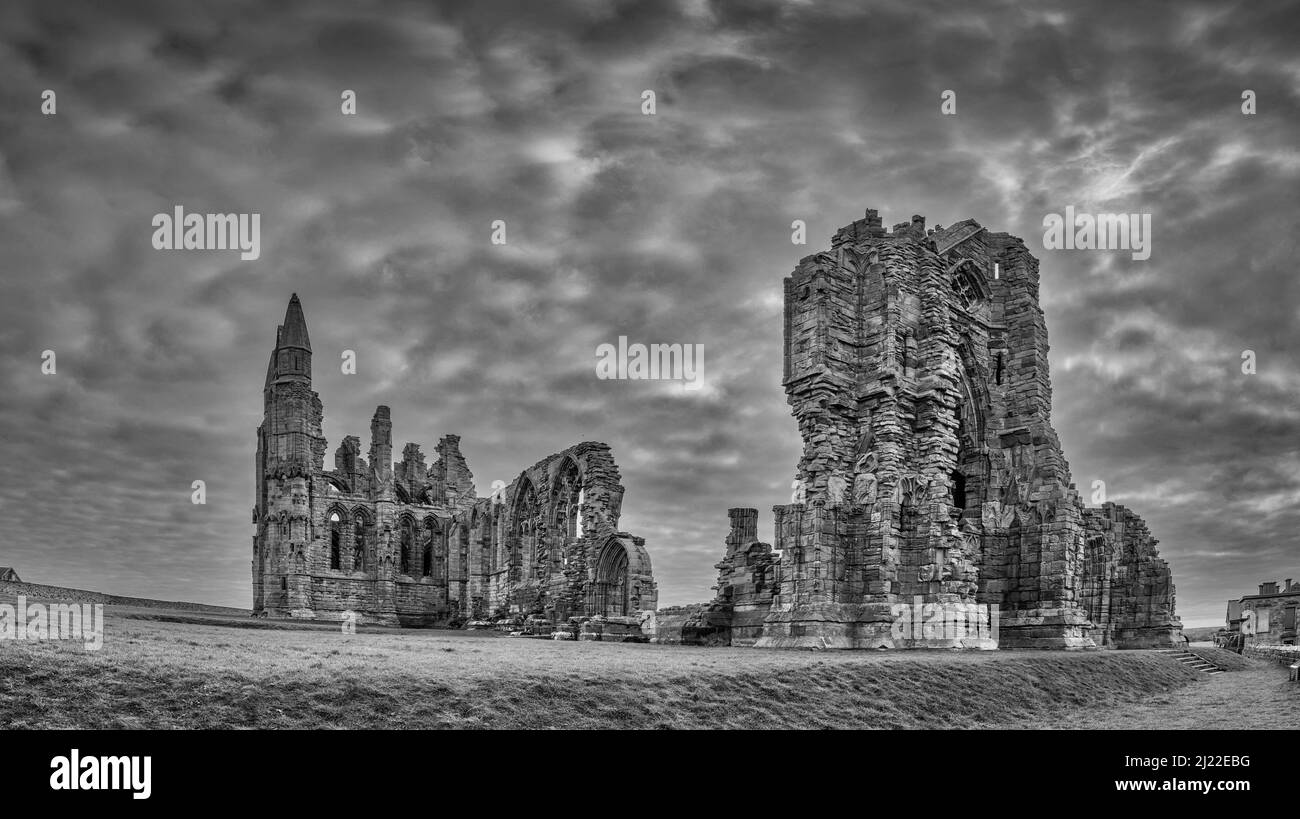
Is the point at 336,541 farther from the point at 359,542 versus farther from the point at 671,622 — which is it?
the point at 671,622

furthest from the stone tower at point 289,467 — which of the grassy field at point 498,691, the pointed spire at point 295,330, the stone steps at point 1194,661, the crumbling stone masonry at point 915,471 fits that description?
the stone steps at point 1194,661

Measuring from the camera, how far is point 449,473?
57500 millimetres

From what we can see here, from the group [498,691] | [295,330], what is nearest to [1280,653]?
[498,691]

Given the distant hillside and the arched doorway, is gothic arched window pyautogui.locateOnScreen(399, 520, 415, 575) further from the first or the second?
the arched doorway

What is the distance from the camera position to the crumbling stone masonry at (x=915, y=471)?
810 inches

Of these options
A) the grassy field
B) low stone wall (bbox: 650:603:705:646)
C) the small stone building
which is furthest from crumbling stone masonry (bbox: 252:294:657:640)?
the small stone building

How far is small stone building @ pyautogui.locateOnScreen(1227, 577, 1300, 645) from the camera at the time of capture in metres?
52.4

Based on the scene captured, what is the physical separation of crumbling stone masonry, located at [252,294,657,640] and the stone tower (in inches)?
2.5

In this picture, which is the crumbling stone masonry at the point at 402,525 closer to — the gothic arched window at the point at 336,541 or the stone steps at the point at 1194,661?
the gothic arched window at the point at 336,541
